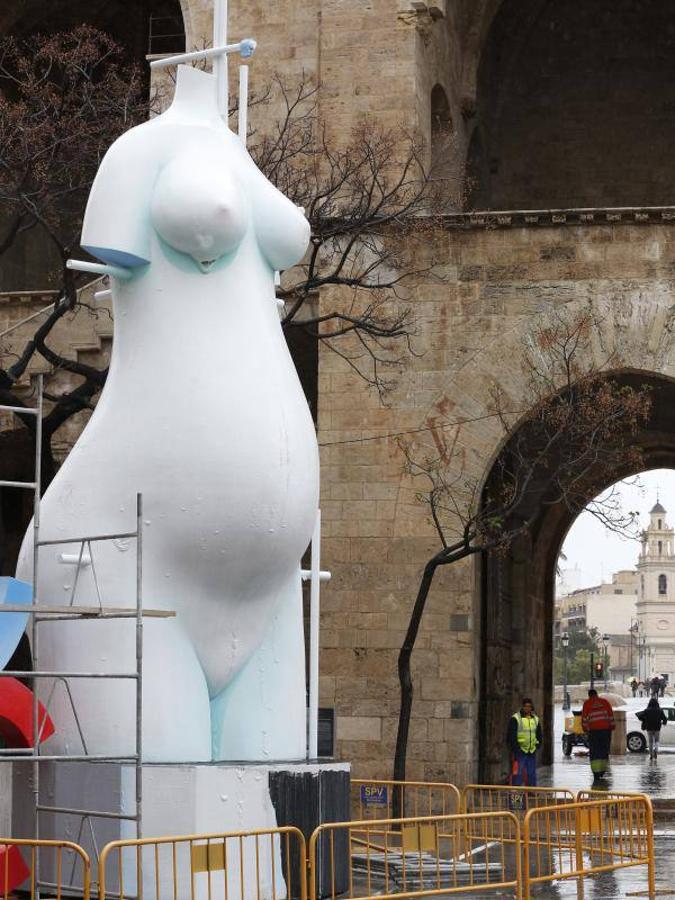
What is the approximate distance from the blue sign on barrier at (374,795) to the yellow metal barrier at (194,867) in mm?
7332

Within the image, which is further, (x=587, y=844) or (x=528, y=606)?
(x=528, y=606)

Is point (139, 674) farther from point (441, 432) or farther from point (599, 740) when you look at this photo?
point (599, 740)

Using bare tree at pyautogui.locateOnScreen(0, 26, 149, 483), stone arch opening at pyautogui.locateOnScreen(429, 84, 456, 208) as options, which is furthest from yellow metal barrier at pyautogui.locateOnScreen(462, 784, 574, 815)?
stone arch opening at pyautogui.locateOnScreen(429, 84, 456, 208)

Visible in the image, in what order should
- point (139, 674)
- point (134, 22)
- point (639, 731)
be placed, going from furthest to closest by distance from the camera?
1. point (639, 731)
2. point (134, 22)
3. point (139, 674)

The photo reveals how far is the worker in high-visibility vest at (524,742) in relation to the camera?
63.8ft

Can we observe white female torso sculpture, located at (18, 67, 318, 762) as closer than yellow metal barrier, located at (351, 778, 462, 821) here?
Yes

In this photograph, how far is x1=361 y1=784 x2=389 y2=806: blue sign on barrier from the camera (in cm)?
1568

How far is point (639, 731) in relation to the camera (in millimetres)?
36844

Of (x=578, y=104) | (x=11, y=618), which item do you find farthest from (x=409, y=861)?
(x=578, y=104)

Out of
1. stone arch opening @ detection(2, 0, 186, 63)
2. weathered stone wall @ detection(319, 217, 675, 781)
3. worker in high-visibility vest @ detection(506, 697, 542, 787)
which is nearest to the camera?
weathered stone wall @ detection(319, 217, 675, 781)

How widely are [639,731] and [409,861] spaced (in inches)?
1030

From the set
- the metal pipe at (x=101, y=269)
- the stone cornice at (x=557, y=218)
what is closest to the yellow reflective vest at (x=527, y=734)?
the stone cornice at (x=557, y=218)

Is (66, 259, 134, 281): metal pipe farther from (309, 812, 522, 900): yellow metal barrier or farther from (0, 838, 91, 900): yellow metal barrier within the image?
(309, 812, 522, 900): yellow metal barrier

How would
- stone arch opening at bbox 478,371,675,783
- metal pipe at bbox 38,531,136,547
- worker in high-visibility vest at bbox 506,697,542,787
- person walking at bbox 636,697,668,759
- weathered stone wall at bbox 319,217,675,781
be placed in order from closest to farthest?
metal pipe at bbox 38,531,136,547
weathered stone wall at bbox 319,217,675,781
worker in high-visibility vest at bbox 506,697,542,787
stone arch opening at bbox 478,371,675,783
person walking at bbox 636,697,668,759
